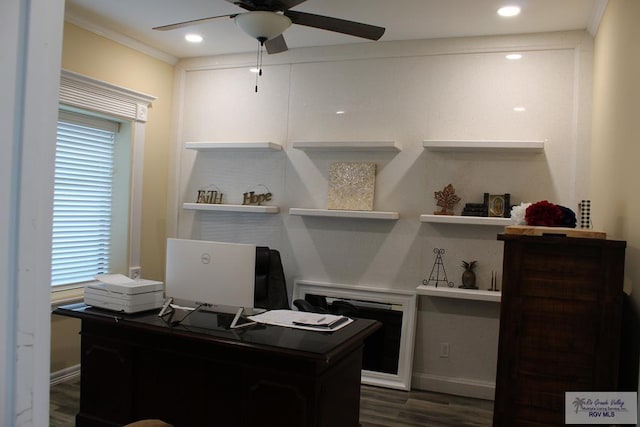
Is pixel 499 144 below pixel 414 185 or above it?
above

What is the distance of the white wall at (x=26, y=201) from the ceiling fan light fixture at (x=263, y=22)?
7.14 ft

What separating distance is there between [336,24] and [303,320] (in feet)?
5.49

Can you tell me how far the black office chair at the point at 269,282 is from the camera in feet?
14.6

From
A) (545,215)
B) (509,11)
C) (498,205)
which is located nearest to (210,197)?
(498,205)

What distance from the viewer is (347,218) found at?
15.5ft

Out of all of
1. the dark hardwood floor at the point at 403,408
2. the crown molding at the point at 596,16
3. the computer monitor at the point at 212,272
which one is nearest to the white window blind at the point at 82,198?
the dark hardwood floor at the point at 403,408

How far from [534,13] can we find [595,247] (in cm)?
218

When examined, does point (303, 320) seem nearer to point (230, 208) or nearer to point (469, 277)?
point (469, 277)

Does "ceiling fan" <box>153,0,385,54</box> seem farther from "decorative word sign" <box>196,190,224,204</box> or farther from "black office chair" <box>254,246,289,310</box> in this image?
"decorative word sign" <box>196,190,224,204</box>

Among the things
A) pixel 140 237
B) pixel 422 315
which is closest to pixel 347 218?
pixel 422 315

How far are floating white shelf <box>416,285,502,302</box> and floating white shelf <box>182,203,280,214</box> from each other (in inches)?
61.3

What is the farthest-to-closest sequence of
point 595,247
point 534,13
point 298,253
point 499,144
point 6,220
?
point 298,253 < point 499,144 < point 534,13 < point 595,247 < point 6,220

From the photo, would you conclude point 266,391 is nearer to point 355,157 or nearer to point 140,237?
point 355,157

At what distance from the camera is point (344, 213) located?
4543 mm
